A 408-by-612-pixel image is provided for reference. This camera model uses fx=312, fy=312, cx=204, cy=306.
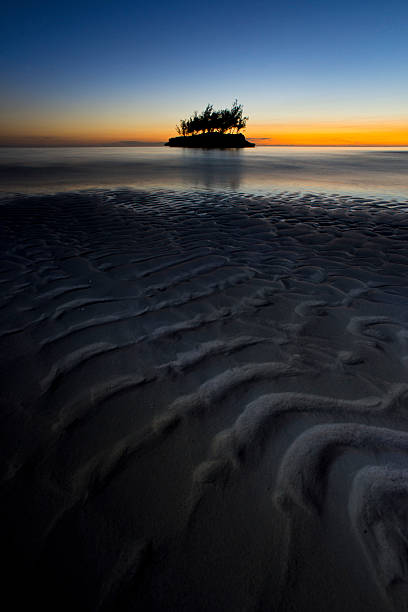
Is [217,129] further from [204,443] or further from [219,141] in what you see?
[204,443]

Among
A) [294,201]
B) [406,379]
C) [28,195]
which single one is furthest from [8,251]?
[294,201]

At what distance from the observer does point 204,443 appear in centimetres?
153

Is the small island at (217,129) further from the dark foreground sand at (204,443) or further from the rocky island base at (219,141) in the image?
the dark foreground sand at (204,443)

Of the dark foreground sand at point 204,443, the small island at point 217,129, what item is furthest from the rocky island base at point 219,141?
the dark foreground sand at point 204,443

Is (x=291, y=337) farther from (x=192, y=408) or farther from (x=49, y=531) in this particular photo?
(x=49, y=531)

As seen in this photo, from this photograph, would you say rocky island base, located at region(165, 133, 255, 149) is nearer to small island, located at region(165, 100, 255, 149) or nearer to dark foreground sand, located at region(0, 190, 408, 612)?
small island, located at region(165, 100, 255, 149)

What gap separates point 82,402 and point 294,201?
28.9ft

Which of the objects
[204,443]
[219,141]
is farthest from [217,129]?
[204,443]

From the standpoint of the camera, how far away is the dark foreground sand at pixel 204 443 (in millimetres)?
1072

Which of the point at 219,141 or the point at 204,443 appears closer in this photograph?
the point at 204,443

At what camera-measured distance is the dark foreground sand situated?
1072 millimetres

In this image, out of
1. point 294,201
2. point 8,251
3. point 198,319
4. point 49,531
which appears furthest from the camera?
point 294,201

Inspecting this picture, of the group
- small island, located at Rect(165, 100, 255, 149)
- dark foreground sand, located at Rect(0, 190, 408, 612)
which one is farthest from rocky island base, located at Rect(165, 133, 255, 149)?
dark foreground sand, located at Rect(0, 190, 408, 612)

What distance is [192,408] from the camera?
172 centimetres
